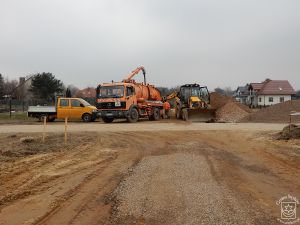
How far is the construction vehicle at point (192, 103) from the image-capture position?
109ft

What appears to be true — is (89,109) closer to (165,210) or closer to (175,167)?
(175,167)

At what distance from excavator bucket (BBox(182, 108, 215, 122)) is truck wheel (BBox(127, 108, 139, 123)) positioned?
441cm

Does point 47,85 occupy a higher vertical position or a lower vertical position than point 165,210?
higher

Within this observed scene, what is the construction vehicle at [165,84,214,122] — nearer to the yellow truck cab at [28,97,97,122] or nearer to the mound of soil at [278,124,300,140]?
the yellow truck cab at [28,97,97,122]

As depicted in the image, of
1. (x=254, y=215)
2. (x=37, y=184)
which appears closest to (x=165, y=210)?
(x=254, y=215)

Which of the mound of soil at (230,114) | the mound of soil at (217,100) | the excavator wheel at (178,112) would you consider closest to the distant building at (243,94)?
the mound of soil at (217,100)

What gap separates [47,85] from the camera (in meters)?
69.7

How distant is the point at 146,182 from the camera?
29.2 feet

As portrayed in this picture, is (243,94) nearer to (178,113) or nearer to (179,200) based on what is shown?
(178,113)

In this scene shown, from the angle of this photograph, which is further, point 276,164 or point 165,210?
point 276,164

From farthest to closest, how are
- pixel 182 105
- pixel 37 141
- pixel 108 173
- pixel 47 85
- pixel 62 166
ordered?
pixel 47 85, pixel 182 105, pixel 37 141, pixel 62 166, pixel 108 173

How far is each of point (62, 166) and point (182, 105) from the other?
82.7 ft

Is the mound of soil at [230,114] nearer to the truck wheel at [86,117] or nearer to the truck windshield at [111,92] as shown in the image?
the truck windshield at [111,92]

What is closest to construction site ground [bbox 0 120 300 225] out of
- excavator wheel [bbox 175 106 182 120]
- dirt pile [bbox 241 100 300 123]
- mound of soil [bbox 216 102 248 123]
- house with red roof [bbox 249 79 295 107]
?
dirt pile [bbox 241 100 300 123]
